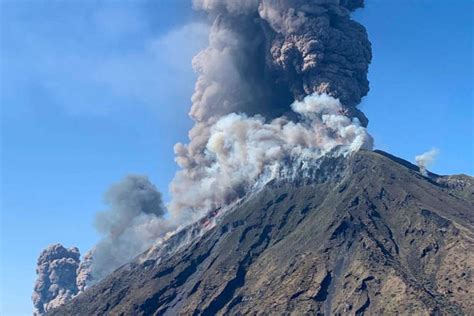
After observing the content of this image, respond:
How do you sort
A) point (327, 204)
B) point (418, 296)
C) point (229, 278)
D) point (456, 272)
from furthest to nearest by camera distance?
point (327, 204)
point (229, 278)
point (456, 272)
point (418, 296)

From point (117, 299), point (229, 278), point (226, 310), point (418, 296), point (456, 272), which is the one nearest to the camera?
point (418, 296)

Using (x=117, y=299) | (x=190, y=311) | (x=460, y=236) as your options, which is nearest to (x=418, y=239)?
(x=460, y=236)

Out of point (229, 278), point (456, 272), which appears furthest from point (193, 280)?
point (456, 272)

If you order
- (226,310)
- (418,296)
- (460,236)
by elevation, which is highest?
(226,310)

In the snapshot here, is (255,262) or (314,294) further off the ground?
(255,262)

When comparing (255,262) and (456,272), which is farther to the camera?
(255,262)

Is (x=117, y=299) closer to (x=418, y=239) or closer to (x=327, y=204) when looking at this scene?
(x=327, y=204)

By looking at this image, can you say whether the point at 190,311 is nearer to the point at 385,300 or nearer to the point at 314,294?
the point at 314,294
